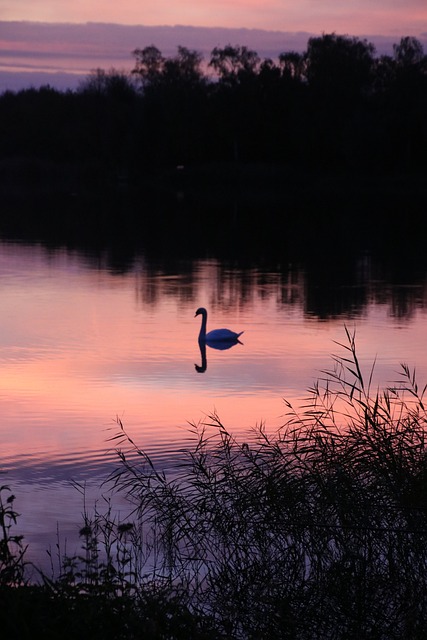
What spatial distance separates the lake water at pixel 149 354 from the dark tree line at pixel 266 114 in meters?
40.9

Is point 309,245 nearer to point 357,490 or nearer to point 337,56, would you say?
point 357,490

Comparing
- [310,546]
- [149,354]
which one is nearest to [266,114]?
[149,354]

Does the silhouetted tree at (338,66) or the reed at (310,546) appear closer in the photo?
the reed at (310,546)

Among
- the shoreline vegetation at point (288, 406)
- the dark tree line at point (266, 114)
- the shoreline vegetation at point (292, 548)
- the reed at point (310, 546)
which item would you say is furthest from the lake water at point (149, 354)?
the dark tree line at point (266, 114)

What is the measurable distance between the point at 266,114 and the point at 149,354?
57875 mm

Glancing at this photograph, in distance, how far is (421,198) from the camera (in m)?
58.3

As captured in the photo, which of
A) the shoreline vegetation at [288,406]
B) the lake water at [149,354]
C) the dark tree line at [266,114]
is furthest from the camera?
the dark tree line at [266,114]

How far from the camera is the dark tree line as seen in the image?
6400 centimetres

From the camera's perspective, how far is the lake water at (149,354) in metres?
8.80

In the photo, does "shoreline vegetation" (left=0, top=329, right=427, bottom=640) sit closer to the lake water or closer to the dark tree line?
the lake water

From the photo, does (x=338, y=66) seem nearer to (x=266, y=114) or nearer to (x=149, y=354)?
(x=266, y=114)

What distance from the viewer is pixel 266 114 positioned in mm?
70062

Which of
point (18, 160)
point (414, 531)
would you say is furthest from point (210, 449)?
point (18, 160)

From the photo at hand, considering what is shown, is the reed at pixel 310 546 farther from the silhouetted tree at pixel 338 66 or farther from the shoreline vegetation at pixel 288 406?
the silhouetted tree at pixel 338 66
